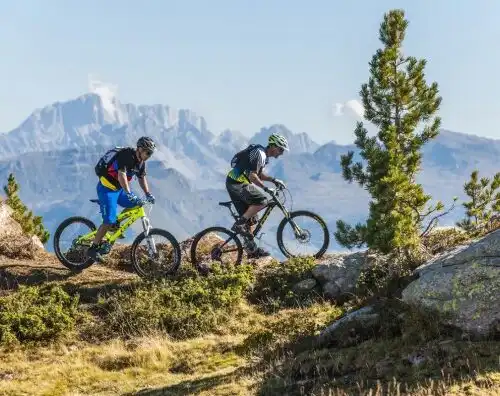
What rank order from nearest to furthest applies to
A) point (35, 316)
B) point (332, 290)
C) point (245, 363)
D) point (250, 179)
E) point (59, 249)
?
point (245, 363)
point (35, 316)
point (332, 290)
point (250, 179)
point (59, 249)

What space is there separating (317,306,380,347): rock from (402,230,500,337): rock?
85 centimetres

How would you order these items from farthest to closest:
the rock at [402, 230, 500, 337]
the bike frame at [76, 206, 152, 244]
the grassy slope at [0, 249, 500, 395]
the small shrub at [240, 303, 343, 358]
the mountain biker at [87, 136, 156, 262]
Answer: the bike frame at [76, 206, 152, 244], the mountain biker at [87, 136, 156, 262], the small shrub at [240, 303, 343, 358], the rock at [402, 230, 500, 337], the grassy slope at [0, 249, 500, 395]

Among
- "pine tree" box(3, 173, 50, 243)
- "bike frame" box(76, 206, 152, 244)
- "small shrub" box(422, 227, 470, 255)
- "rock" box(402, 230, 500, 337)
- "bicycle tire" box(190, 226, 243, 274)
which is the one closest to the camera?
"rock" box(402, 230, 500, 337)

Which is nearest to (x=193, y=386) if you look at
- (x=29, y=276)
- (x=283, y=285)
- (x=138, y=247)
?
(x=283, y=285)

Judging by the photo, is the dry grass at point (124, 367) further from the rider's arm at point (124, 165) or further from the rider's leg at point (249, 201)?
the rider's arm at point (124, 165)

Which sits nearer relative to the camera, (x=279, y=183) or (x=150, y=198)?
(x=150, y=198)

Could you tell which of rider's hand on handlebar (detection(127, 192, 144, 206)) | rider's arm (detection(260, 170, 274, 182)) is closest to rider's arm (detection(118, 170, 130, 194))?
rider's hand on handlebar (detection(127, 192, 144, 206))

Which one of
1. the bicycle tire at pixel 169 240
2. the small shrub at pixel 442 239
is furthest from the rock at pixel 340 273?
the bicycle tire at pixel 169 240

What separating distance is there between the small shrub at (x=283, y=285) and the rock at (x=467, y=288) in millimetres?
4859

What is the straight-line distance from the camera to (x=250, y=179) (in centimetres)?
1499

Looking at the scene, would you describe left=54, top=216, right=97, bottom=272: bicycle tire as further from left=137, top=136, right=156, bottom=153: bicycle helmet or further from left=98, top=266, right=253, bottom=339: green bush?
left=137, top=136, right=156, bottom=153: bicycle helmet

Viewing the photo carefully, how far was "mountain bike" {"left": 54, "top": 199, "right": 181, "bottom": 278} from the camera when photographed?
1469 cm

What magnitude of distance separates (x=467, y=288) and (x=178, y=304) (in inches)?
275

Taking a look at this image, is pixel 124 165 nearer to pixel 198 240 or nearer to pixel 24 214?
pixel 198 240
